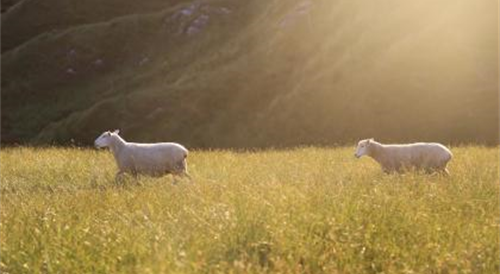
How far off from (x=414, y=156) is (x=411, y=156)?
0.07m

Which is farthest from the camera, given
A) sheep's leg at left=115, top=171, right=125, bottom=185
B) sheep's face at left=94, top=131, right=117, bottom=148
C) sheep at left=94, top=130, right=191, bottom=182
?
sheep's face at left=94, top=131, right=117, bottom=148

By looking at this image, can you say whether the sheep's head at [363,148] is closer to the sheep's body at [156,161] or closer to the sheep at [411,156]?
the sheep at [411,156]

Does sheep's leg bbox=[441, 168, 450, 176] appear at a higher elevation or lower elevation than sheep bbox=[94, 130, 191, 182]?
higher

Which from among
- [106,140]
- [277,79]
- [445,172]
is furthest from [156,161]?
[277,79]

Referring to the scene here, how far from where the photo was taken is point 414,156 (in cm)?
1534

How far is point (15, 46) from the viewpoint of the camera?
8012cm

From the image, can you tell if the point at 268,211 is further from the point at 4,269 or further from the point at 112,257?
the point at 4,269

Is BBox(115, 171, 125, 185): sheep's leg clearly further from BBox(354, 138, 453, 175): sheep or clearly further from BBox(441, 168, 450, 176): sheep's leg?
BBox(441, 168, 450, 176): sheep's leg

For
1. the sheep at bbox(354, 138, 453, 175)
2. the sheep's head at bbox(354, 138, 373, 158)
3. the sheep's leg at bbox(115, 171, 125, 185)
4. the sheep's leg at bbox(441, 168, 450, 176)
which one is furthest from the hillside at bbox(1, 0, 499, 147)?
the sheep's leg at bbox(115, 171, 125, 185)

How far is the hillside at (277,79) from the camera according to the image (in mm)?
35750

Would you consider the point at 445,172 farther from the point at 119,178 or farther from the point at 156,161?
the point at 119,178

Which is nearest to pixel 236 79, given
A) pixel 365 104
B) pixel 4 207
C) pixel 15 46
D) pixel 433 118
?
pixel 365 104

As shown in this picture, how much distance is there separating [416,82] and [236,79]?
13573 millimetres

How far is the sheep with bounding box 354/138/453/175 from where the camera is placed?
1495 centimetres
